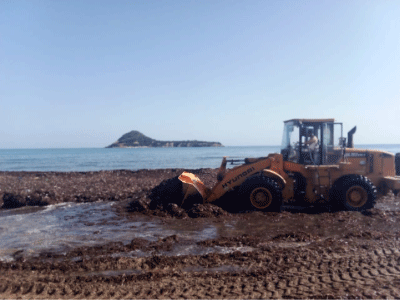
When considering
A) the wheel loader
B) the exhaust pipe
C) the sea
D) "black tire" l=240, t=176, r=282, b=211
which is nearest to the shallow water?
"black tire" l=240, t=176, r=282, b=211

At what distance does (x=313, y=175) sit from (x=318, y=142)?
1.06 m

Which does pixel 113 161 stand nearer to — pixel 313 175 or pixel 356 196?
pixel 313 175

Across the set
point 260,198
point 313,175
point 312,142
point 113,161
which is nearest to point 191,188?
point 260,198

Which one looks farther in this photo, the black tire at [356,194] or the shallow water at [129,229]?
the black tire at [356,194]

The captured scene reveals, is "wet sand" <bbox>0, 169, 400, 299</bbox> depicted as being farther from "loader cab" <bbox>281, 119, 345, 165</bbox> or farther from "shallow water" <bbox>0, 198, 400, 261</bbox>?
"loader cab" <bbox>281, 119, 345, 165</bbox>

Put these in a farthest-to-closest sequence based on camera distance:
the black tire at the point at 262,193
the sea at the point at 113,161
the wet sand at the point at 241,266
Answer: the sea at the point at 113,161 < the black tire at the point at 262,193 < the wet sand at the point at 241,266

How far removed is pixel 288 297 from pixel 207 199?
6587 mm

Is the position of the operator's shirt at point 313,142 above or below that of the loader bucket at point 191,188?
above

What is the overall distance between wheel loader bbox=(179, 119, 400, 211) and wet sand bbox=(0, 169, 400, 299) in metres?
1.26

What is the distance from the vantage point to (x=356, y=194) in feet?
34.7

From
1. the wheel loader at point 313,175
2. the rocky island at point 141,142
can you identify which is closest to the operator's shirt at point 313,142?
the wheel loader at point 313,175

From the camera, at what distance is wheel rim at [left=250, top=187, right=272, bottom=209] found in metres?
10.4

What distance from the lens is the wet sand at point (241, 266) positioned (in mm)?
4836

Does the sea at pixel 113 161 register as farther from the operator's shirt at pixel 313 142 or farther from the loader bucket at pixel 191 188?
the loader bucket at pixel 191 188
